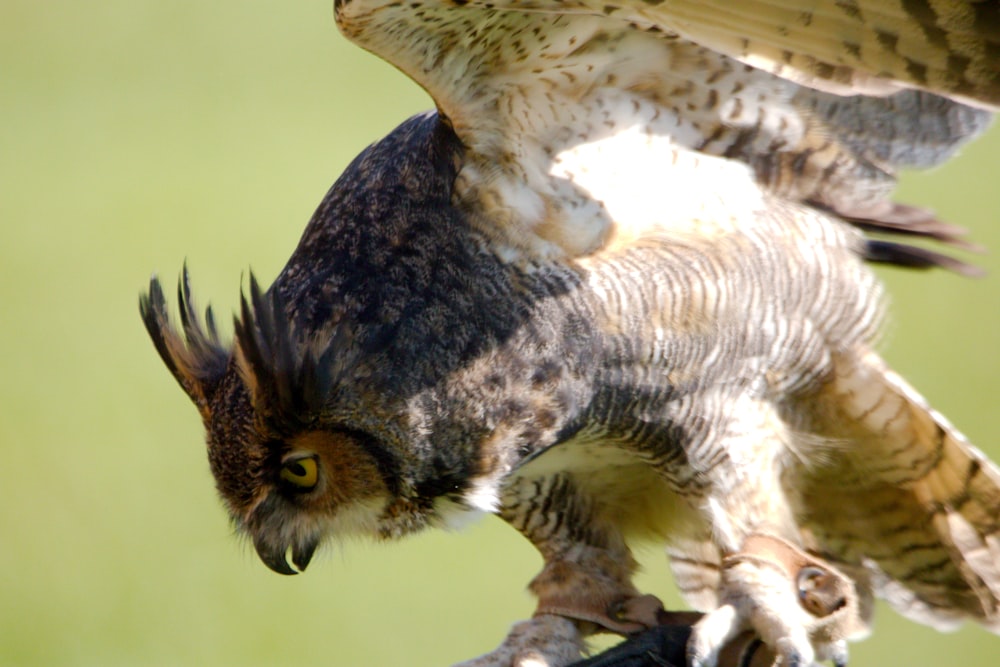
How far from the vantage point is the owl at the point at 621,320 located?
226 cm

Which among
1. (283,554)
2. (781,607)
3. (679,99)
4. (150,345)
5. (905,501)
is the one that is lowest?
(150,345)

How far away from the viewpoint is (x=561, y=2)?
6.84 ft

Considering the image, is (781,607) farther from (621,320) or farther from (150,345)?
(150,345)

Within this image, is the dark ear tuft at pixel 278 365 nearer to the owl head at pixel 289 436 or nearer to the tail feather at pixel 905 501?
the owl head at pixel 289 436

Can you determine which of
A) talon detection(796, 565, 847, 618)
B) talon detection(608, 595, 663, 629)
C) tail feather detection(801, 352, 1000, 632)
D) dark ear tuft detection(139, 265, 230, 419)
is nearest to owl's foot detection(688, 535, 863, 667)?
talon detection(796, 565, 847, 618)

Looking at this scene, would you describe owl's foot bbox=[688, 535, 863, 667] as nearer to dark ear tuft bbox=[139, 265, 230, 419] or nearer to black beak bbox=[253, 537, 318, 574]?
black beak bbox=[253, 537, 318, 574]

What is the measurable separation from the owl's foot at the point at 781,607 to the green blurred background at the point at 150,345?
0.64 m

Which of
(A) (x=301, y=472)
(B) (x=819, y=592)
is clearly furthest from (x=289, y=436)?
(B) (x=819, y=592)

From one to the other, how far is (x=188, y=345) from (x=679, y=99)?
112 cm

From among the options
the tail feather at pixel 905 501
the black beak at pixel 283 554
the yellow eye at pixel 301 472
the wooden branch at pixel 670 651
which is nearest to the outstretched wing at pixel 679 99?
the tail feather at pixel 905 501

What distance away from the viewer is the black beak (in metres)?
2.45

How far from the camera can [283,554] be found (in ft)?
8.14

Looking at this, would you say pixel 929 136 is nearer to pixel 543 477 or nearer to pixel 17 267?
pixel 543 477

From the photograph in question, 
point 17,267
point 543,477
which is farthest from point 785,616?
point 17,267
